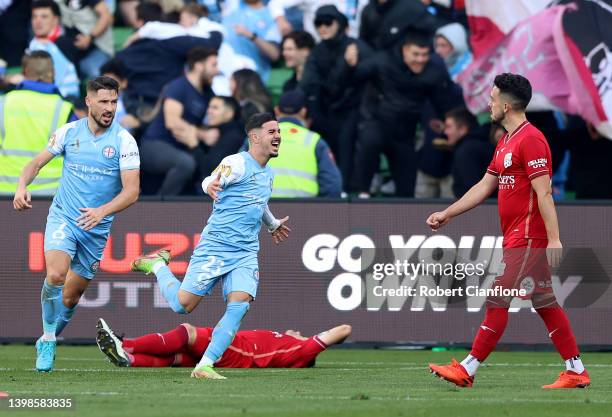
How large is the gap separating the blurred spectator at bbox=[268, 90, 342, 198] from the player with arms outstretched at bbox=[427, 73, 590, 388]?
4.95m

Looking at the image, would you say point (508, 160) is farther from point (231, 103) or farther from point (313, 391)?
point (231, 103)

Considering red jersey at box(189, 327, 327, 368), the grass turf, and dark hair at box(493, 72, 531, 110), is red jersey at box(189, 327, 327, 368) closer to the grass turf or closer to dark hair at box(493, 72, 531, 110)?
Result: the grass turf

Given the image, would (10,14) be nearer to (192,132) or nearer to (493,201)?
(192,132)

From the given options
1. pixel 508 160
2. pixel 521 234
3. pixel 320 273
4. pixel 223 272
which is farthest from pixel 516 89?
pixel 320 273

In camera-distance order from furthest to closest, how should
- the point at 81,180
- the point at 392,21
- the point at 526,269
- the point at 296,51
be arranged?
1. the point at 296,51
2. the point at 392,21
3. the point at 81,180
4. the point at 526,269

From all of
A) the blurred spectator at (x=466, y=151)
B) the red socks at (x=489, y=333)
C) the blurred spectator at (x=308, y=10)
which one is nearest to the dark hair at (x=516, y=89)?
the red socks at (x=489, y=333)

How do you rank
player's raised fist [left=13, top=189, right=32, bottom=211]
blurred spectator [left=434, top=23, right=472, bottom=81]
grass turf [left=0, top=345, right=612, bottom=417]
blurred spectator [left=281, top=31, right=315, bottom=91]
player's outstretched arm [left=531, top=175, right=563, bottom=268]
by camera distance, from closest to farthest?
grass turf [left=0, top=345, right=612, bottom=417]
player's outstretched arm [left=531, top=175, right=563, bottom=268]
player's raised fist [left=13, top=189, right=32, bottom=211]
blurred spectator [left=281, top=31, right=315, bottom=91]
blurred spectator [left=434, top=23, right=472, bottom=81]

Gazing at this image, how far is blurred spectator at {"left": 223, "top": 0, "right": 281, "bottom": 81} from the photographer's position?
1797cm

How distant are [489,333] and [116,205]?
3067 mm

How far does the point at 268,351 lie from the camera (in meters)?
12.3

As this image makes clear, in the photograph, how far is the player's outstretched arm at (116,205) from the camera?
1109 cm

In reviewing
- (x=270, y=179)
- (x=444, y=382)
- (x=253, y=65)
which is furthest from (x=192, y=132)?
(x=444, y=382)

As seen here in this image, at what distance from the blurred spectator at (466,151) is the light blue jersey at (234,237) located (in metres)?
4.89

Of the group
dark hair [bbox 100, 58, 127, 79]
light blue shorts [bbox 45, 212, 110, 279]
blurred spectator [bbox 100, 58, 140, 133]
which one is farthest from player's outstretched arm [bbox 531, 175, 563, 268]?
dark hair [bbox 100, 58, 127, 79]
